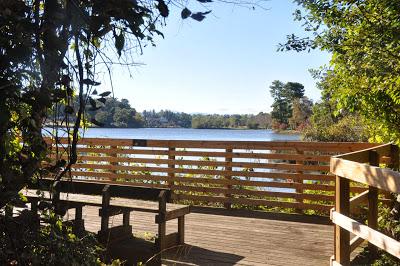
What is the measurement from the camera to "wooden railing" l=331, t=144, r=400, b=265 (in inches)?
102

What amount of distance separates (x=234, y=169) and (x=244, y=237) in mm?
2338

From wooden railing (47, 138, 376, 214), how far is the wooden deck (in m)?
0.36

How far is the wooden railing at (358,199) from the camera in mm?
2590

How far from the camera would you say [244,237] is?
5.45m

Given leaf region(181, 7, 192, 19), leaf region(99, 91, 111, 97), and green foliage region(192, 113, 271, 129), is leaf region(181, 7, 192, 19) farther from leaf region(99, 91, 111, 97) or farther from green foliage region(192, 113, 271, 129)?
green foliage region(192, 113, 271, 129)

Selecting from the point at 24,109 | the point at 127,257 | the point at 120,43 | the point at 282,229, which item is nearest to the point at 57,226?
the point at 24,109

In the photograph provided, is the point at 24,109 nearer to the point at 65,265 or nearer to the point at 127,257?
the point at 65,265

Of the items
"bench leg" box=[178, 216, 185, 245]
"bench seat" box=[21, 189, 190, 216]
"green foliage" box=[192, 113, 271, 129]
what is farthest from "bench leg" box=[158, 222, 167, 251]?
"green foliage" box=[192, 113, 271, 129]

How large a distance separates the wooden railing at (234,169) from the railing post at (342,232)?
3187 millimetres

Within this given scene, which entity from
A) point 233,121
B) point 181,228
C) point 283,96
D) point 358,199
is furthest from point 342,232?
point 283,96

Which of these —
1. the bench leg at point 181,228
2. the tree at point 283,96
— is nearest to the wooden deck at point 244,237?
the bench leg at point 181,228

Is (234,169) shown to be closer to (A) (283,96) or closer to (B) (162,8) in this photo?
(B) (162,8)

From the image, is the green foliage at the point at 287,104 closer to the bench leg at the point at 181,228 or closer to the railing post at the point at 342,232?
the bench leg at the point at 181,228

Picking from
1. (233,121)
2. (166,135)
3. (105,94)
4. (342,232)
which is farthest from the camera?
(233,121)
